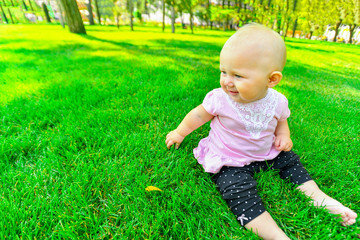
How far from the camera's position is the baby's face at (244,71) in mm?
1002

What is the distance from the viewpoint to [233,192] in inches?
43.6

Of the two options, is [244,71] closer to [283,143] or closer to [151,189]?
[283,143]

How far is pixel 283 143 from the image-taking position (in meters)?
1.37

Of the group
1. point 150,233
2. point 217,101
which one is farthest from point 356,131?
point 150,233

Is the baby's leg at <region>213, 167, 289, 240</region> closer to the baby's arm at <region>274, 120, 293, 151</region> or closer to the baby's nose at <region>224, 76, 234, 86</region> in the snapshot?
the baby's arm at <region>274, 120, 293, 151</region>

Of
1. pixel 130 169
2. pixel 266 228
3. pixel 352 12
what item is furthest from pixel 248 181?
pixel 352 12

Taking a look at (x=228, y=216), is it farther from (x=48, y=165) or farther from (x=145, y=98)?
(x=145, y=98)

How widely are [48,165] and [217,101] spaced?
4.31ft

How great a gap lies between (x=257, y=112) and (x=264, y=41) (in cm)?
47

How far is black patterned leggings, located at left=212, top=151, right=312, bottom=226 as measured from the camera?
1044 mm

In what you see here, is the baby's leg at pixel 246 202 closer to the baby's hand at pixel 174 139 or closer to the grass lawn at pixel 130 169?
the grass lawn at pixel 130 169

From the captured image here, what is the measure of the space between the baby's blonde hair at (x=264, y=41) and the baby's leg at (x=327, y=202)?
32.7 inches

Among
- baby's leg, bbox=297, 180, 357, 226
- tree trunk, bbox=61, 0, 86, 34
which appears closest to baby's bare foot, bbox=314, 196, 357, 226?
baby's leg, bbox=297, 180, 357, 226

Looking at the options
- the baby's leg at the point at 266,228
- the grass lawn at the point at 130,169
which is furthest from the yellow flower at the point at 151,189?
the baby's leg at the point at 266,228
